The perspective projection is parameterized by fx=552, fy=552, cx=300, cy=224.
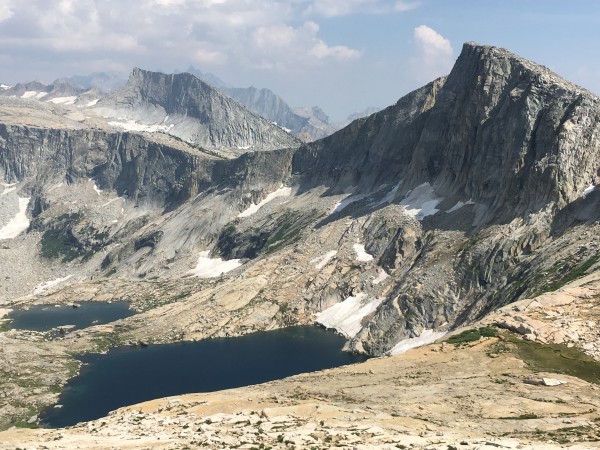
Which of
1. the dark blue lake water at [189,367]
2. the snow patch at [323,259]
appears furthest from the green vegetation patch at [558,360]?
the snow patch at [323,259]

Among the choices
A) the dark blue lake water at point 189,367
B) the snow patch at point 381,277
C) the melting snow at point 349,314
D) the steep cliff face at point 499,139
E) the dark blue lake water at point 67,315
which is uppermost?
the steep cliff face at point 499,139

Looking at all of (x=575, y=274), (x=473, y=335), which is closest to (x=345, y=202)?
(x=575, y=274)

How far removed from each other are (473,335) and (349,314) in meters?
68.8

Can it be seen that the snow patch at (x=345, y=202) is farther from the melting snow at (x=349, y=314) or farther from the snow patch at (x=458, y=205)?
the melting snow at (x=349, y=314)

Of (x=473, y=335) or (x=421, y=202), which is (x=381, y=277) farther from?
(x=473, y=335)

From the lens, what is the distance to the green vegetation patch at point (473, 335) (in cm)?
6674

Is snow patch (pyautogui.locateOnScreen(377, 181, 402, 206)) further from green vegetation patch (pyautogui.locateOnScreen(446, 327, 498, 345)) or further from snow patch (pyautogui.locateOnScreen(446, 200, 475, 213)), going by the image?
green vegetation patch (pyautogui.locateOnScreen(446, 327, 498, 345))

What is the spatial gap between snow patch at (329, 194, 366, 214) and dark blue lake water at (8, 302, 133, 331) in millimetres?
73494

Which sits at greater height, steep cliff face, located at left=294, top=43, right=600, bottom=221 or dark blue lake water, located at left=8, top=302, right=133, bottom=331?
steep cliff face, located at left=294, top=43, right=600, bottom=221

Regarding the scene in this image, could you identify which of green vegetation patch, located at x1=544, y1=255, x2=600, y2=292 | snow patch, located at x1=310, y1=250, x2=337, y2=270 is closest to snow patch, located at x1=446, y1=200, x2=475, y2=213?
snow patch, located at x1=310, y1=250, x2=337, y2=270

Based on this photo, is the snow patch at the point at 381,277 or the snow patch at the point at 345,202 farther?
the snow patch at the point at 345,202

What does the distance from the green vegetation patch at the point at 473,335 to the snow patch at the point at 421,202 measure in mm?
79639

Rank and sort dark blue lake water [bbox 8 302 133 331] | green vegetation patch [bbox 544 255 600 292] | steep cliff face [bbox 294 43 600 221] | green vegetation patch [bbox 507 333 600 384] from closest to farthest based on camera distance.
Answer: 1. green vegetation patch [bbox 507 333 600 384]
2. green vegetation patch [bbox 544 255 600 292]
3. steep cliff face [bbox 294 43 600 221]
4. dark blue lake water [bbox 8 302 133 331]

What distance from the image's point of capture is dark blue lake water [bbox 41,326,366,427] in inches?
3868
